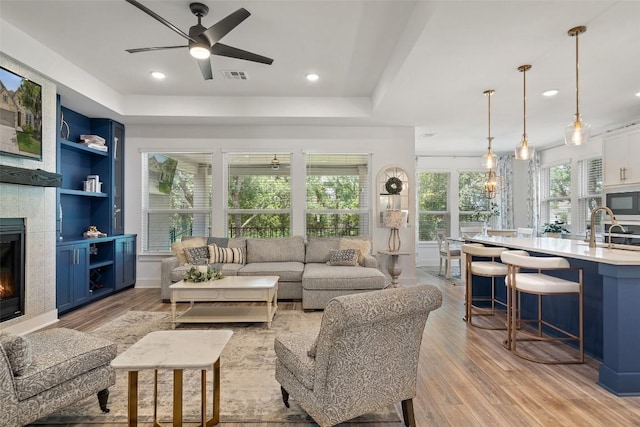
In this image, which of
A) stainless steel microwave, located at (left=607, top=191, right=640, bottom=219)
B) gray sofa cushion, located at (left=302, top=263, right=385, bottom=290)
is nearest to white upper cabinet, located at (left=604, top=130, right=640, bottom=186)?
stainless steel microwave, located at (left=607, top=191, right=640, bottom=219)

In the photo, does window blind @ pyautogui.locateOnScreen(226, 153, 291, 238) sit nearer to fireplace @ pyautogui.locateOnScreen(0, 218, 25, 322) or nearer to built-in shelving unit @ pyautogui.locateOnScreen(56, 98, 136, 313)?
built-in shelving unit @ pyautogui.locateOnScreen(56, 98, 136, 313)

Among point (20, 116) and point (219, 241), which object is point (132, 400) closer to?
point (20, 116)

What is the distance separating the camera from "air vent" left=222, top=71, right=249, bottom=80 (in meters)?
4.34

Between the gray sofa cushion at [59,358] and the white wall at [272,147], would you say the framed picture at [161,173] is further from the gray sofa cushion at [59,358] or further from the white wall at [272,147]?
the gray sofa cushion at [59,358]

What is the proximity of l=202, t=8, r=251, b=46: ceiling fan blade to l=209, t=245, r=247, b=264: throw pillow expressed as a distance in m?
3.11

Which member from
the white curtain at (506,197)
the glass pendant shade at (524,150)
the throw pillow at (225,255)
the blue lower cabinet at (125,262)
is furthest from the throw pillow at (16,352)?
the white curtain at (506,197)

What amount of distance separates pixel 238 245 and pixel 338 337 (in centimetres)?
403

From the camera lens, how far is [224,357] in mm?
2932

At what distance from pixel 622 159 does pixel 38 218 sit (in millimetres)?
7883

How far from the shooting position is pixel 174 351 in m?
1.76

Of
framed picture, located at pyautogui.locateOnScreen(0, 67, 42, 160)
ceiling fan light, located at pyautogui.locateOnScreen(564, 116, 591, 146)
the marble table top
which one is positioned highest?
framed picture, located at pyautogui.locateOnScreen(0, 67, 42, 160)

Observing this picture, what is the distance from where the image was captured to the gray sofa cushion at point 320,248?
5.38 metres

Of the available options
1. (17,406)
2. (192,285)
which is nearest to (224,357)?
(192,285)

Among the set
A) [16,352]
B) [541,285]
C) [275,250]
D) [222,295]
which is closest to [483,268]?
[541,285]
